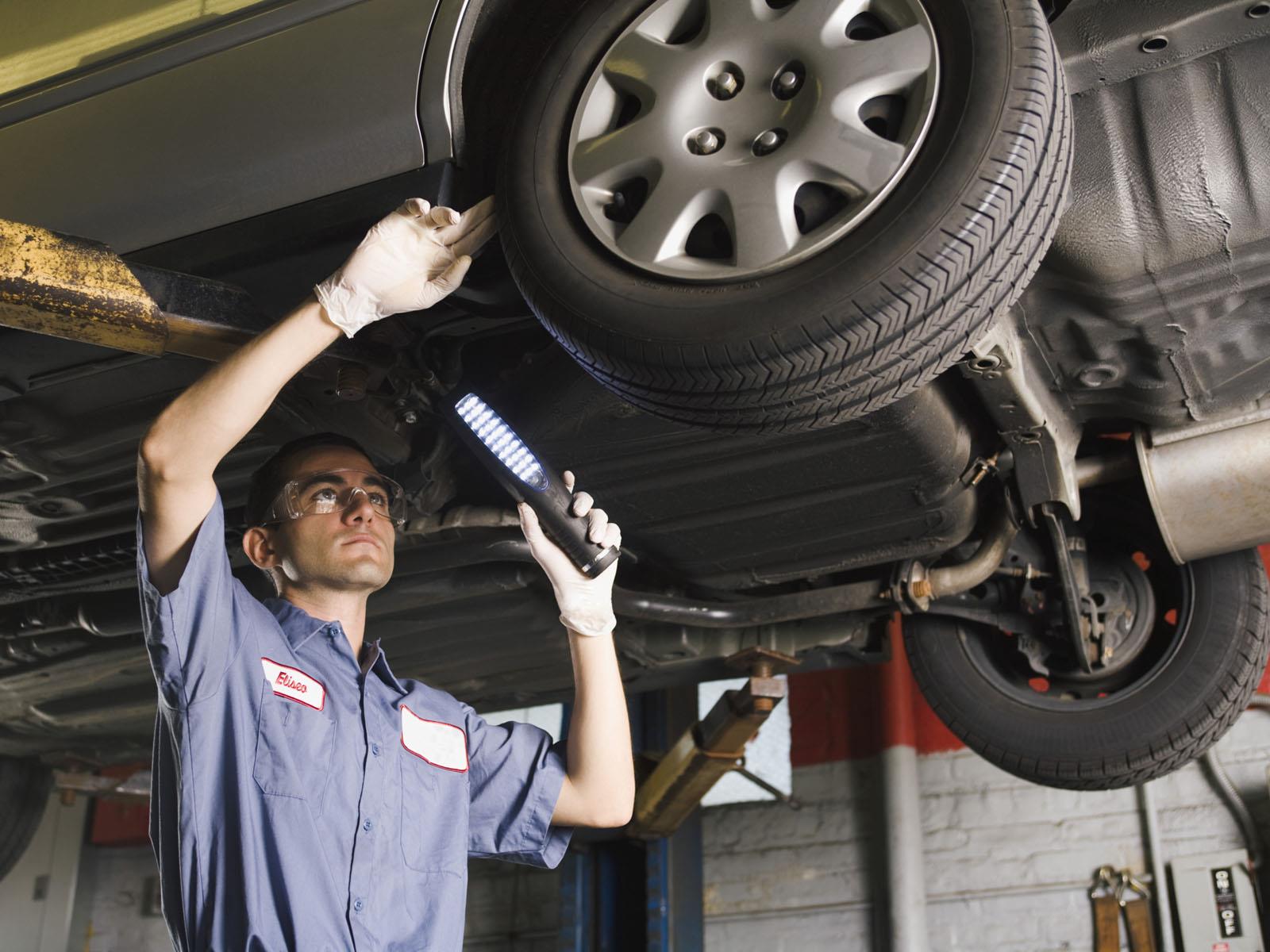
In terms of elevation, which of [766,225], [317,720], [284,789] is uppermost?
[766,225]

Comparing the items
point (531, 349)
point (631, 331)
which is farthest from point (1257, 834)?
point (631, 331)

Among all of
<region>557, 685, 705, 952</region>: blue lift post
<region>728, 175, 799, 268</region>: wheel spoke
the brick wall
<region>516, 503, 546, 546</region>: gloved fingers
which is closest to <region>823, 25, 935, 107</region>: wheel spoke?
<region>728, 175, 799, 268</region>: wheel spoke

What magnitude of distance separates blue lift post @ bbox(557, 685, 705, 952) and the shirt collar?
117 inches

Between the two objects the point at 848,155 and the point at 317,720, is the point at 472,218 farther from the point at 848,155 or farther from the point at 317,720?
the point at 317,720

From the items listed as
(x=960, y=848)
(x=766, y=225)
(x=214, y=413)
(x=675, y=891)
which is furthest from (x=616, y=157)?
(x=960, y=848)

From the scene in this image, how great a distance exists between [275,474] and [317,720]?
1.57ft

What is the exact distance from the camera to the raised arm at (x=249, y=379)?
5.02 ft

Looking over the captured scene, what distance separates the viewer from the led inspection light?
192 centimetres

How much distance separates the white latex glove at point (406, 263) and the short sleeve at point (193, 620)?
0.31 metres

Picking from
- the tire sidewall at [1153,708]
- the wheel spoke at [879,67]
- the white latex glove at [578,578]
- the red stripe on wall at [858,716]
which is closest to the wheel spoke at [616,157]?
the wheel spoke at [879,67]

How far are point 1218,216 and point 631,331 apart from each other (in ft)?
3.19

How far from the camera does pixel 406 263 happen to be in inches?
66.7

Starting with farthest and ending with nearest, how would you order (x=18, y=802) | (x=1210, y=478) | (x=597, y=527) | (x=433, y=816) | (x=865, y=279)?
(x=18, y=802), (x=1210, y=478), (x=597, y=527), (x=433, y=816), (x=865, y=279)

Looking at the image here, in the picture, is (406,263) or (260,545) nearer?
(406,263)
